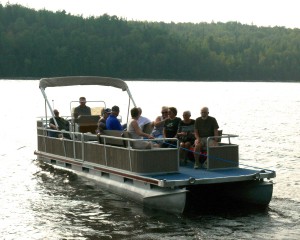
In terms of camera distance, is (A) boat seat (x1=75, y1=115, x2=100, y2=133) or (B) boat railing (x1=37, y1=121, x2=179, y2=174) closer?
(B) boat railing (x1=37, y1=121, x2=179, y2=174)

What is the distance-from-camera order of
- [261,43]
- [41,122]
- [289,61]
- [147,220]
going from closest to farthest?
[147,220] < [41,122] < [289,61] < [261,43]

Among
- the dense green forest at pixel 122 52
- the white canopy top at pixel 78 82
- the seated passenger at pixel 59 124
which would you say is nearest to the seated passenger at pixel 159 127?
the white canopy top at pixel 78 82

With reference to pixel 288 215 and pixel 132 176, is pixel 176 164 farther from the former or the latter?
pixel 288 215

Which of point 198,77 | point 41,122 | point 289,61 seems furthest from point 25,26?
point 41,122

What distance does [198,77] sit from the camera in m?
164

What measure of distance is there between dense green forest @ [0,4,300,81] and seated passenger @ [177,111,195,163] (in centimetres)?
12673

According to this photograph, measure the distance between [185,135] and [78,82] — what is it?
18.4 feet

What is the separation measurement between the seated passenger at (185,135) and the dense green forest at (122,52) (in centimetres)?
12673

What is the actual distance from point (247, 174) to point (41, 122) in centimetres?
834

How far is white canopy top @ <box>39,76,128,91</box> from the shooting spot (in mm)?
17984

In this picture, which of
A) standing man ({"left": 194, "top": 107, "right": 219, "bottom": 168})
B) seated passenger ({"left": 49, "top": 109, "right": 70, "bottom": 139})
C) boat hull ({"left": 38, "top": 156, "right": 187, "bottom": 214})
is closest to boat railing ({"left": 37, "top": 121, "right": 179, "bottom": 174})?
seated passenger ({"left": 49, "top": 109, "right": 70, "bottom": 139})

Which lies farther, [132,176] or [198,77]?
[198,77]

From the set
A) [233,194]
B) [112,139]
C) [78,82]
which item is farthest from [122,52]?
[233,194]

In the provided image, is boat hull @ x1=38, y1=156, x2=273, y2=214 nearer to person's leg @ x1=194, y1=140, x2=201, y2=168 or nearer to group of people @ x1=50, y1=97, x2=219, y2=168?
person's leg @ x1=194, y1=140, x2=201, y2=168
